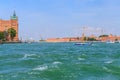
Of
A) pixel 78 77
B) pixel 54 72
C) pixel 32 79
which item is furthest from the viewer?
pixel 54 72

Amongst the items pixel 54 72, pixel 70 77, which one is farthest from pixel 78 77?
pixel 54 72

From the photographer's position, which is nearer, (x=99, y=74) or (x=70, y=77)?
(x=70, y=77)

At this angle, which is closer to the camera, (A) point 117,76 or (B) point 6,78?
(B) point 6,78

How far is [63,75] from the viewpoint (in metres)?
27.7

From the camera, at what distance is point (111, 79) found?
26594 millimetres

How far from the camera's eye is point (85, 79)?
26.6 metres

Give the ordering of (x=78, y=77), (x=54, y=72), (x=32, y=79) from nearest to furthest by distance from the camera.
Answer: (x=32, y=79)
(x=78, y=77)
(x=54, y=72)

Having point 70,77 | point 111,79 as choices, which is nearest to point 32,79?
point 70,77

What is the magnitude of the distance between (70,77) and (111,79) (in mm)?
2721

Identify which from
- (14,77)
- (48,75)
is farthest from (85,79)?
(14,77)

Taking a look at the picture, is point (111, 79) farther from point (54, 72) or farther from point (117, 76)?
point (54, 72)

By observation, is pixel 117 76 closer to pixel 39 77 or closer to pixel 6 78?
pixel 39 77

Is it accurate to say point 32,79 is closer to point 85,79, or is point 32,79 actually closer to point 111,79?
point 85,79

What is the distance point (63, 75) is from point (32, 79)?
2.88 m
